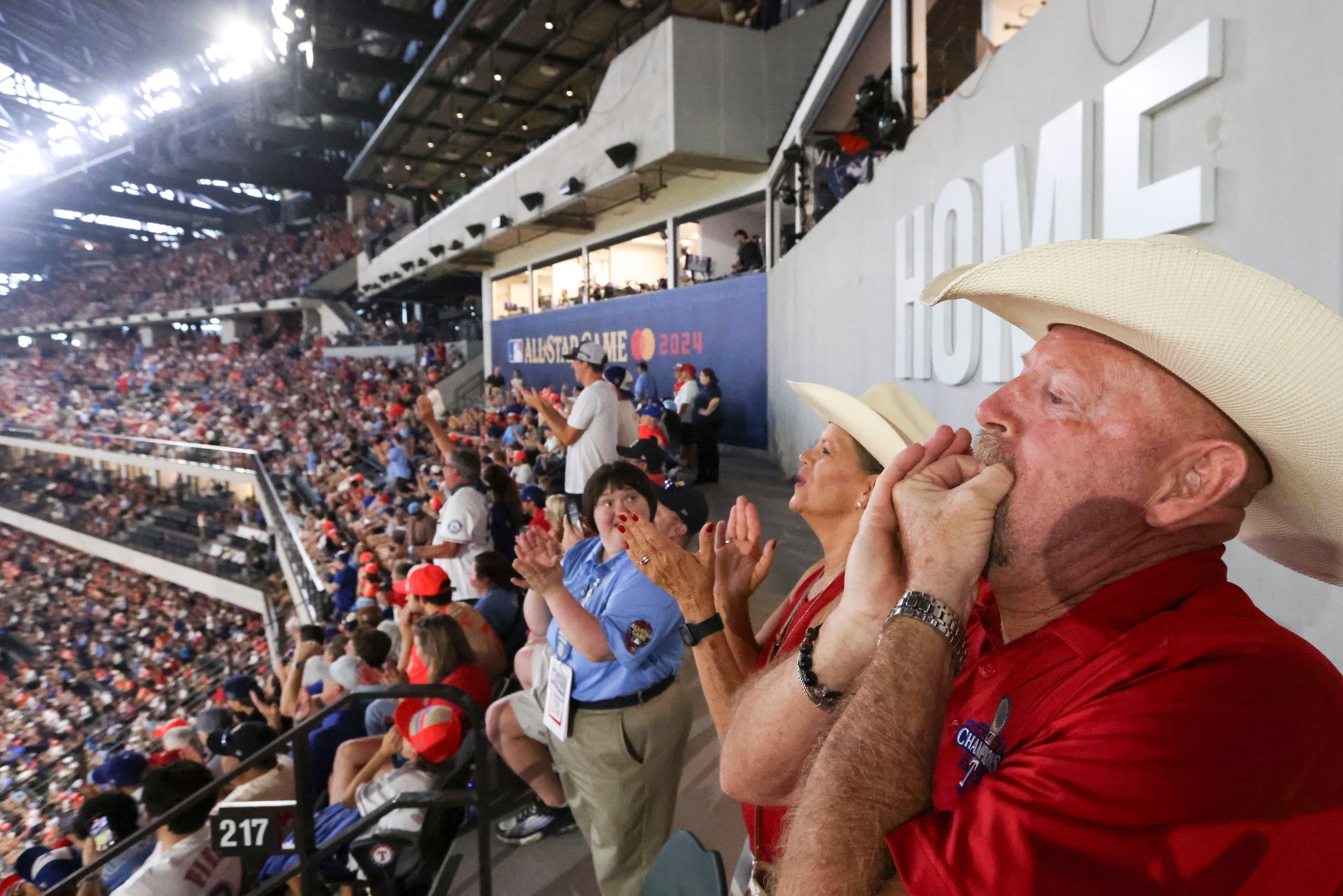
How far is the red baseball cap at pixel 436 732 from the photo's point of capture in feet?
8.98

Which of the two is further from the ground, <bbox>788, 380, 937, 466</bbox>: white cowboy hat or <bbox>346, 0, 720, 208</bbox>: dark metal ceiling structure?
<bbox>346, 0, 720, 208</bbox>: dark metal ceiling structure

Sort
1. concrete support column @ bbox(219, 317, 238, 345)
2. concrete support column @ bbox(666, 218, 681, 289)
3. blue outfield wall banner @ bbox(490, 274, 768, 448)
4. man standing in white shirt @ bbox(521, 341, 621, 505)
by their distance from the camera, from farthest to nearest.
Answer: concrete support column @ bbox(219, 317, 238, 345)
concrete support column @ bbox(666, 218, 681, 289)
blue outfield wall banner @ bbox(490, 274, 768, 448)
man standing in white shirt @ bbox(521, 341, 621, 505)

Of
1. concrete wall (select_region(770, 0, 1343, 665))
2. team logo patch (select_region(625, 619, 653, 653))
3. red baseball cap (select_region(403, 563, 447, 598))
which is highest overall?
concrete wall (select_region(770, 0, 1343, 665))

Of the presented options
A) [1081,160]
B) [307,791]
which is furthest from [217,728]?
[1081,160]

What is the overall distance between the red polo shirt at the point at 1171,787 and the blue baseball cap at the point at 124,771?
17.7ft

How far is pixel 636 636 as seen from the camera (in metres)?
2.05

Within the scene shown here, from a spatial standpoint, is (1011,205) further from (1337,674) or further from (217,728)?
(217,728)

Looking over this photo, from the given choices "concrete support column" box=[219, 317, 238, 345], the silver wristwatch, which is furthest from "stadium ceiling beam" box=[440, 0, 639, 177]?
"concrete support column" box=[219, 317, 238, 345]

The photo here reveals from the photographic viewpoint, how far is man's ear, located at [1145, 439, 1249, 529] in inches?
31.8

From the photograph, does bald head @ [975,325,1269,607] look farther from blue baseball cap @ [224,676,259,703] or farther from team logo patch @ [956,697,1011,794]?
blue baseball cap @ [224,676,259,703]

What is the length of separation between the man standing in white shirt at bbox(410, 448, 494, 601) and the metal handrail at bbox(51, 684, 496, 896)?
73.1 inches

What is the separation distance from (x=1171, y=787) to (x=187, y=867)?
3431 mm

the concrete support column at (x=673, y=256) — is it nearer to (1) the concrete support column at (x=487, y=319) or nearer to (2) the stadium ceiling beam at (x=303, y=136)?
(1) the concrete support column at (x=487, y=319)

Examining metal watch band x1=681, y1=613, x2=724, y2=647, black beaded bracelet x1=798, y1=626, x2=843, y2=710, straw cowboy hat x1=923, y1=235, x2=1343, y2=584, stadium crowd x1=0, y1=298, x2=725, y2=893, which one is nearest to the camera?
straw cowboy hat x1=923, y1=235, x2=1343, y2=584
